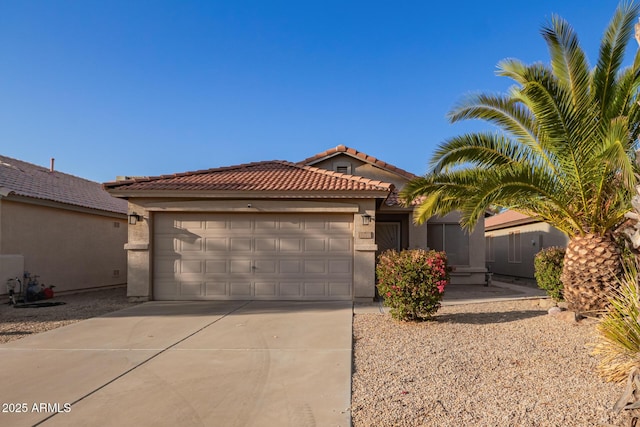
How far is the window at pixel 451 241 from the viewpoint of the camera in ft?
51.3

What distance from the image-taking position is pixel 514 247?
20.3 meters

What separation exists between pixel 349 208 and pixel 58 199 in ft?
30.5

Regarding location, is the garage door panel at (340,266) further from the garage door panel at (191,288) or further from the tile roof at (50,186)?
the tile roof at (50,186)

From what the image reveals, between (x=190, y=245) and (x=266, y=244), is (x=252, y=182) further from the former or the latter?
(x=190, y=245)

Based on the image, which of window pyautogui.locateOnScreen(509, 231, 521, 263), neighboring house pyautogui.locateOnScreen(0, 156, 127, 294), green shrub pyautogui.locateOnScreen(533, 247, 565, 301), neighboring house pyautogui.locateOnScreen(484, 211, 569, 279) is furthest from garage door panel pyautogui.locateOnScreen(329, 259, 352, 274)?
window pyautogui.locateOnScreen(509, 231, 521, 263)

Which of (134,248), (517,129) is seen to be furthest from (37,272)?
(517,129)

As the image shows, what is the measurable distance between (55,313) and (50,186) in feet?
20.2

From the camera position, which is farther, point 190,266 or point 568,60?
point 190,266

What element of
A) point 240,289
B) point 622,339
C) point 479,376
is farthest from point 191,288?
point 622,339

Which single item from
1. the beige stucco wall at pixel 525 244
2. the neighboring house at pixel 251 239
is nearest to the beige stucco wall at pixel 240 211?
the neighboring house at pixel 251 239

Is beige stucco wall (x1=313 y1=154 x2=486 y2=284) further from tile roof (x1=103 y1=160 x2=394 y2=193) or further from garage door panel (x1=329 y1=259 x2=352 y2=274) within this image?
garage door panel (x1=329 y1=259 x2=352 y2=274)

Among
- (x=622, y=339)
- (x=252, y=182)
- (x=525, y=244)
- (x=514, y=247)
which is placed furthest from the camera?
(x=514, y=247)

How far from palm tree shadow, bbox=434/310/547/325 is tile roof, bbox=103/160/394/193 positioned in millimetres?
3725

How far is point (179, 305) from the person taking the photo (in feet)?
35.4
